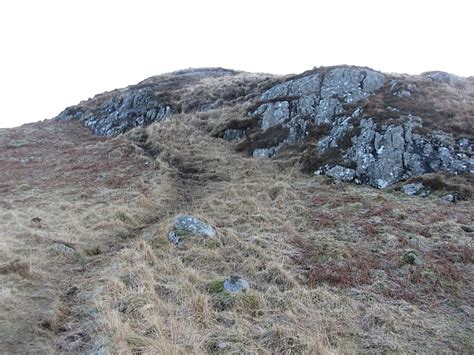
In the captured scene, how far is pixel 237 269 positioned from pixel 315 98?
19328 millimetres

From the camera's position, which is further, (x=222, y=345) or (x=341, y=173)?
(x=341, y=173)

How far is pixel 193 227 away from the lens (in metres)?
11.8

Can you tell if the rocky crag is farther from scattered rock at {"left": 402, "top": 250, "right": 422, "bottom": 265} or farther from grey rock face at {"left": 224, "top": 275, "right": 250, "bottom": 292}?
grey rock face at {"left": 224, "top": 275, "right": 250, "bottom": 292}

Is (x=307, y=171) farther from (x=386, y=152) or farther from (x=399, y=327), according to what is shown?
(x=399, y=327)

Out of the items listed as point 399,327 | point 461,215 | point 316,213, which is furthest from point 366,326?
point 461,215

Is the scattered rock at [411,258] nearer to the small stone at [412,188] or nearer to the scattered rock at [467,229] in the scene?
the scattered rock at [467,229]

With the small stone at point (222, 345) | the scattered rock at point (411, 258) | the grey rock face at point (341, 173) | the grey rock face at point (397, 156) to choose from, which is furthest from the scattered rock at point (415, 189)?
the small stone at point (222, 345)

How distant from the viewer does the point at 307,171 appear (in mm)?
20734

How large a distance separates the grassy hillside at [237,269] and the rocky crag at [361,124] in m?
2.23

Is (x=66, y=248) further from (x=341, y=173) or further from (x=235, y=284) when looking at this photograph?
(x=341, y=173)

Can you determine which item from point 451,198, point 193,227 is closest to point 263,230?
point 193,227

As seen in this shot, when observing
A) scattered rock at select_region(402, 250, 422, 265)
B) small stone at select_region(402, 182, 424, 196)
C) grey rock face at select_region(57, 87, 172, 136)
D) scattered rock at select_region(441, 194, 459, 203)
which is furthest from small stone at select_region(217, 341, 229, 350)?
grey rock face at select_region(57, 87, 172, 136)

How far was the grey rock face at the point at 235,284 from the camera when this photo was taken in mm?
8172

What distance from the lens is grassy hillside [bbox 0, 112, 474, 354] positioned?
21.9 ft
